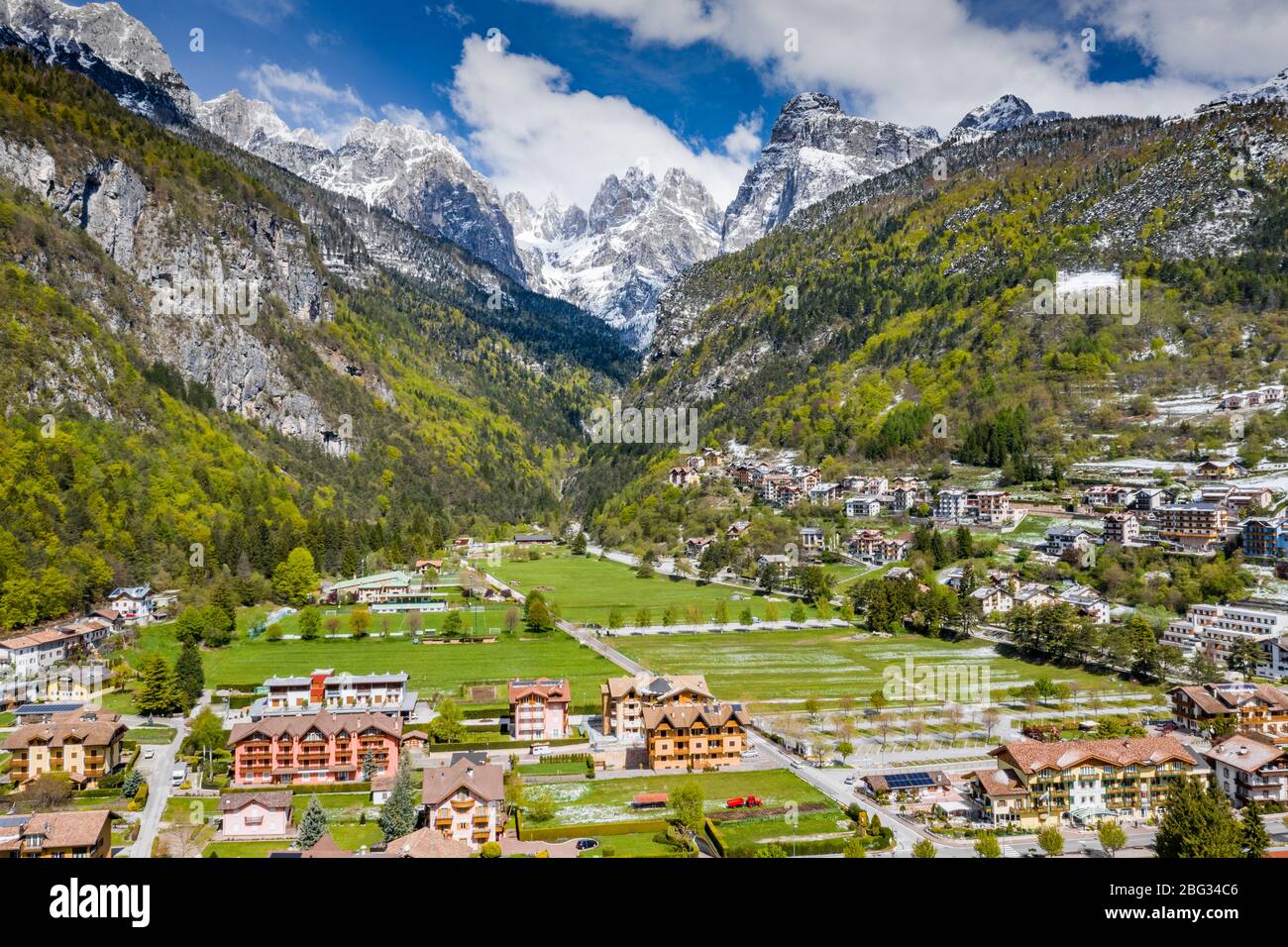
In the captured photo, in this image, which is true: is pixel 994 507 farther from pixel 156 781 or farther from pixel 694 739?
pixel 156 781

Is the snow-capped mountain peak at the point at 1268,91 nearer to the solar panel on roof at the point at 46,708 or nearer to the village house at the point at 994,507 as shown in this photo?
the village house at the point at 994,507

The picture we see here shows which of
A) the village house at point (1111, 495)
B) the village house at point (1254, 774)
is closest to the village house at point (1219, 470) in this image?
the village house at point (1111, 495)

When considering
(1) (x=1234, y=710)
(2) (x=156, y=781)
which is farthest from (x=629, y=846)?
(1) (x=1234, y=710)

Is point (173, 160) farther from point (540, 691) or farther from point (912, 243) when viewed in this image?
point (540, 691)

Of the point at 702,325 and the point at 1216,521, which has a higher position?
the point at 702,325

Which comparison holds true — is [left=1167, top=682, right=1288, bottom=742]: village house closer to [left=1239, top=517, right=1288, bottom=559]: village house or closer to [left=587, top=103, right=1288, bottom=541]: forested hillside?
[left=1239, top=517, right=1288, bottom=559]: village house
